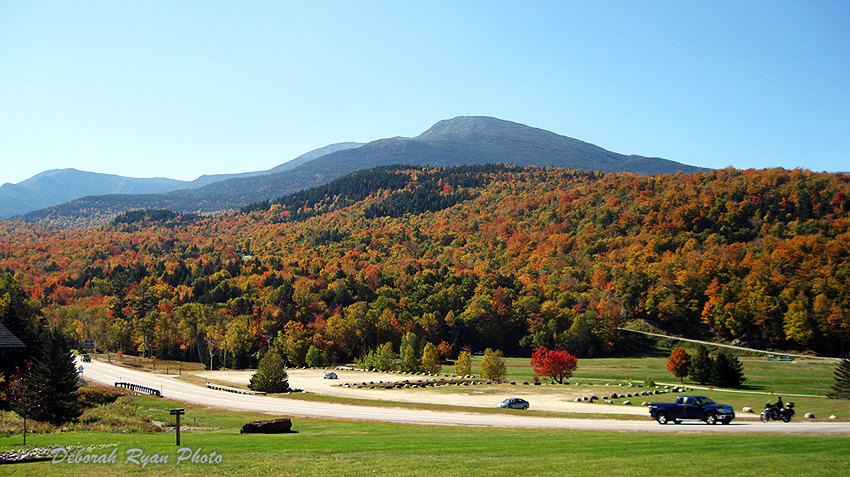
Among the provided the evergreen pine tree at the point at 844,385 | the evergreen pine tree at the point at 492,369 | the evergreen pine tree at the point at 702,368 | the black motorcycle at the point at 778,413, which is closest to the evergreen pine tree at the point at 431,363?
the evergreen pine tree at the point at 492,369

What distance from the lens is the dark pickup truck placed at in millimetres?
31234

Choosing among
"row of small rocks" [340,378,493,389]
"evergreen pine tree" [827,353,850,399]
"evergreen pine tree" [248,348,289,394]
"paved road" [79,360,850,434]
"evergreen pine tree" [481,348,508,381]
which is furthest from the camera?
"evergreen pine tree" [481,348,508,381]

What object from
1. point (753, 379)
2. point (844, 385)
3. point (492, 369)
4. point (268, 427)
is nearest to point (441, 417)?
point (268, 427)

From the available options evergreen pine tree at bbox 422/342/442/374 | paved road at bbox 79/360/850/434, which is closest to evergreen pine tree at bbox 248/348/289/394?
paved road at bbox 79/360/850/434

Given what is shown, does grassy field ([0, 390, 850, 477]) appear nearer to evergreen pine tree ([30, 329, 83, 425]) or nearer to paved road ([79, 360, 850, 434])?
paved road ([79, 360, 850, 434])

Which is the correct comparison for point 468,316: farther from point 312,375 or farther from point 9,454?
point 9,454

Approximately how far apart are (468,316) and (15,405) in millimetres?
103857

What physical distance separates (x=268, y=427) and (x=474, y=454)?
1360cm

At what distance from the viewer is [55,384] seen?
3066cm

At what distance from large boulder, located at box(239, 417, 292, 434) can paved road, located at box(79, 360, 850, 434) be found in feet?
31.7

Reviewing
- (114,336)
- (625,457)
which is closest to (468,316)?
(114,336)

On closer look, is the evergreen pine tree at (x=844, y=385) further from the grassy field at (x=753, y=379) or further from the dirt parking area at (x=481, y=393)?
the dirt parking area at (x=481, y=393)

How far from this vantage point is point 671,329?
129875mm

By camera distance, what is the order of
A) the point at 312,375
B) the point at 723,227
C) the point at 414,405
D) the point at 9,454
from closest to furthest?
the point at 9,454 → the point at 414,405 → the point at 312,375 → the point at 723,227
